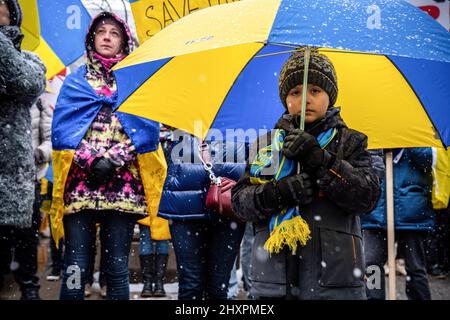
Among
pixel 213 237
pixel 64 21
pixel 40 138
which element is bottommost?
pixel 213 237

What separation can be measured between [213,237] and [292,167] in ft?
5.34

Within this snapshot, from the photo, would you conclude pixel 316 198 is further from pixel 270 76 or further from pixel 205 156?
pixel 205 156

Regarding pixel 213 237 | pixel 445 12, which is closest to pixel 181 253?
pixel 213 237

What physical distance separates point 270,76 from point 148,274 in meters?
3.27

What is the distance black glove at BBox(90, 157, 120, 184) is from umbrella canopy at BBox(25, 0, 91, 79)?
67.8 inches

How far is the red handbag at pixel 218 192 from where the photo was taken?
15.4 ft

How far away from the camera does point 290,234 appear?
332 centimetres

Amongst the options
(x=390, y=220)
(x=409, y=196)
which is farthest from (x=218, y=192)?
(x=409, y=196)

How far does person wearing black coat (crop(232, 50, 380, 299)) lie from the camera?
3.38m

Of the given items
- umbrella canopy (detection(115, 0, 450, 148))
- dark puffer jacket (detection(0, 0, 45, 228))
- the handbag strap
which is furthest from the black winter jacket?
the handbag strap

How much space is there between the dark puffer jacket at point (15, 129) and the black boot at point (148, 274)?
240 cm
